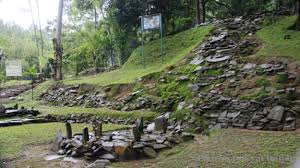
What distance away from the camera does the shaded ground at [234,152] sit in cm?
480

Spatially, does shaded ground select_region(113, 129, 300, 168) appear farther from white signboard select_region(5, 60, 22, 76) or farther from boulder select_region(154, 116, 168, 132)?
white signboard select_region(5, 60, 22, 76)

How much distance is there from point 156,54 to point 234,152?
1021cm

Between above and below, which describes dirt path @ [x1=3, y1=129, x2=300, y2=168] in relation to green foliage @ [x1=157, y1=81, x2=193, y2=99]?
below

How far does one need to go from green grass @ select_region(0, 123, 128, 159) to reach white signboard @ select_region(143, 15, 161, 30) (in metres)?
6.57

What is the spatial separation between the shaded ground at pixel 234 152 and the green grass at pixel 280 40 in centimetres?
373

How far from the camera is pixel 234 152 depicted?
5379mm

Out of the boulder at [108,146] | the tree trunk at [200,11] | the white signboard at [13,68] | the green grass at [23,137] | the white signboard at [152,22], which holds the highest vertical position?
the tree trunk at [200,11]

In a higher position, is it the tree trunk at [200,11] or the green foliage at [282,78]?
the tree trunk at [200,11]

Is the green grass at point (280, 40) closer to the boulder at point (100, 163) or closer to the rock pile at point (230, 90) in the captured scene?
the rock pile at point (230, 90)

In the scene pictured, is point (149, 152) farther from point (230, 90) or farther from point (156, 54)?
point (156, 54)

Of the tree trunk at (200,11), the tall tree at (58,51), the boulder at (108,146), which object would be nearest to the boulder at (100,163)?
the boulder at (108,146)

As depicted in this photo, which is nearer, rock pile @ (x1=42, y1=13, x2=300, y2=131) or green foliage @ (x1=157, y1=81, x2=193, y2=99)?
rock pile @ (x1=42, y1=13, x2=300, y2=131)

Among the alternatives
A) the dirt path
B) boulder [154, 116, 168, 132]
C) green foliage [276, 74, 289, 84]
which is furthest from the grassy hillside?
the dirt path

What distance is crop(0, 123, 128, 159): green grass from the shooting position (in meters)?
6.41
